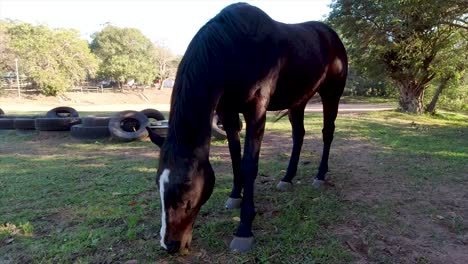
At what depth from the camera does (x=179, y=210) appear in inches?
83.4

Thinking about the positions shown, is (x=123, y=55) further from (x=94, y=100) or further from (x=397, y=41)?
(x=397, y=41)

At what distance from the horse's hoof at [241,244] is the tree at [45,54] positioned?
101 ft

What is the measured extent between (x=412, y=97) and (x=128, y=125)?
11384 millimetres

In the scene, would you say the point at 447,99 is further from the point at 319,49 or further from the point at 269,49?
the point at 269,49

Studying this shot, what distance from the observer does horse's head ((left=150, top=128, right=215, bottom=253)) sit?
2078 mm

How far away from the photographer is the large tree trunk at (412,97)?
13.2 m

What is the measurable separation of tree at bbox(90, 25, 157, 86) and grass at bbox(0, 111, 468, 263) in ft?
112

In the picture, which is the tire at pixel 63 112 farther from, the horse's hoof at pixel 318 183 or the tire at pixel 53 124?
the horse's hoof at pixel 318 183

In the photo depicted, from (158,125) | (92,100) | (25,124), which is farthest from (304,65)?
(92,100)

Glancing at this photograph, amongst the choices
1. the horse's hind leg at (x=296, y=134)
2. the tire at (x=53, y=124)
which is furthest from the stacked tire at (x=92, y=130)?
the horse's hind leg at (x=296, y=134)

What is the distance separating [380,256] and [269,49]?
1798mm

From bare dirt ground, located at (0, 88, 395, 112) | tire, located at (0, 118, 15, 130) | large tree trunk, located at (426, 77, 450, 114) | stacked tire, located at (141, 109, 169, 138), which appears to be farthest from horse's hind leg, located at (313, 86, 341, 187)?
bare dirt ground, located at (0, 88, 395, 112)

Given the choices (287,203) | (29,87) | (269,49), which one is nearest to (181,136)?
(269,49)

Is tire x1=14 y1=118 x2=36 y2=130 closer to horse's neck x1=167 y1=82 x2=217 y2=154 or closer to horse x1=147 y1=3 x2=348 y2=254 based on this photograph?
horse x1=147 y1=3 x2=348 y2=254
